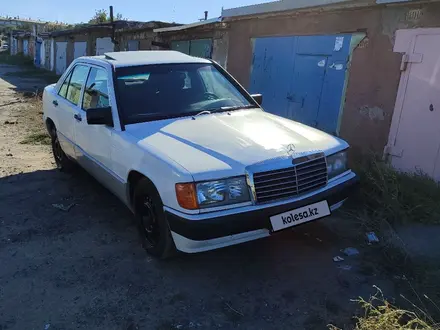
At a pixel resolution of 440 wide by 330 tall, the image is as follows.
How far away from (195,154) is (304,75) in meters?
4.58

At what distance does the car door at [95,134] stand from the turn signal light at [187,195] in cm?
127

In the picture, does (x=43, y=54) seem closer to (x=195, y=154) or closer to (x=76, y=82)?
(x=76, y=82)

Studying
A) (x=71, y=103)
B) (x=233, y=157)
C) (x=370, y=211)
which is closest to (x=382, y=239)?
(x=370, y=211)

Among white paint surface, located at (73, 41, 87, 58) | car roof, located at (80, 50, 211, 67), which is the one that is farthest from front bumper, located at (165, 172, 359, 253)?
white paint surface, located at (73, 41, 87, 58)

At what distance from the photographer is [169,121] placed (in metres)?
3.48

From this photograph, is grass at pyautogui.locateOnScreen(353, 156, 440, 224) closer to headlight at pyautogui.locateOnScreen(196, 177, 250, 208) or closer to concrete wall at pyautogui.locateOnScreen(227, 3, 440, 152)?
concrete wall at pyautogui.locateOnScreen(227, 3, 440, 152)

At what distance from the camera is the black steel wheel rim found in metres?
3.15

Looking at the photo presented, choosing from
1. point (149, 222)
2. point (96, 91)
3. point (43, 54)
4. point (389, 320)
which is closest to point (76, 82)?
point (96, 91)

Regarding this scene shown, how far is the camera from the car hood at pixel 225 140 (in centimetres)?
273

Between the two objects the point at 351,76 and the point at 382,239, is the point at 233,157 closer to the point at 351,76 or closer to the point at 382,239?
the point at 382,239

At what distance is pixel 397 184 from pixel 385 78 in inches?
73.8

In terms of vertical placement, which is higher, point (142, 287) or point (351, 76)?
point (351, 76)

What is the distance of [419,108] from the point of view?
197 inches

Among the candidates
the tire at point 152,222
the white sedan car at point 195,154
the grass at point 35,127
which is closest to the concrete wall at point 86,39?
the grass at point 35,127
